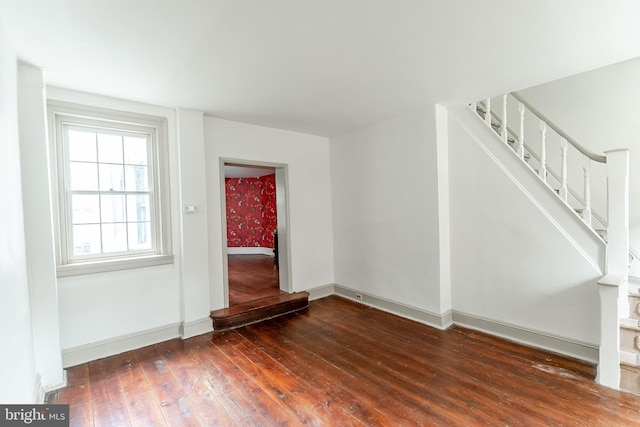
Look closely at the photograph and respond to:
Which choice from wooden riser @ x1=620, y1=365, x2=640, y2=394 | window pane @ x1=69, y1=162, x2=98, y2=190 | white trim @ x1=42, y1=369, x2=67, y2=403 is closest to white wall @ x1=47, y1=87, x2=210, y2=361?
white trim @ x1=42, y1=369, x2=67, y2=403

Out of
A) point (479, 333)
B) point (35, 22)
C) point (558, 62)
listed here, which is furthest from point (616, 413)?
point (35, 22)

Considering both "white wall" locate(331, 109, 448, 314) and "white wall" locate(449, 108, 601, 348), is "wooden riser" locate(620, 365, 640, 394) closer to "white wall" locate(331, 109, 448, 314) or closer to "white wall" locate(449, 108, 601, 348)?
"white wall" locate(449, 108, 601, 348)

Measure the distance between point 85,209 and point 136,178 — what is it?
1.90 feet

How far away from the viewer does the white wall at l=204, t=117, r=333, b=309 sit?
12.2ft

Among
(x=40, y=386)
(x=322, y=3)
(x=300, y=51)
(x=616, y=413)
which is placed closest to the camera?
(x=322, y=3)

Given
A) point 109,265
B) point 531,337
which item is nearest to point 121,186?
point 109,265

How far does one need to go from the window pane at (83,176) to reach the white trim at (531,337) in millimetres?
4387

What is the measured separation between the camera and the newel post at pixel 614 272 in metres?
2.24

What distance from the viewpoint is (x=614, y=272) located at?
2.52 metres

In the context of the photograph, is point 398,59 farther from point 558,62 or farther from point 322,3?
point 558,62

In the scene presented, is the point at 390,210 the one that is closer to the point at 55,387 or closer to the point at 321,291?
the point at 321,291

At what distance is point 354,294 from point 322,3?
3871 millimetres

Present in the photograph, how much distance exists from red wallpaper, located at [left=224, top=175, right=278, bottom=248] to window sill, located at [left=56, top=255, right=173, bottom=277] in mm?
5210

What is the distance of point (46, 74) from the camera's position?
8.08ft
